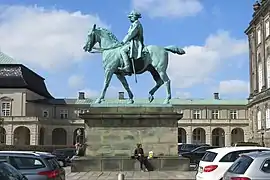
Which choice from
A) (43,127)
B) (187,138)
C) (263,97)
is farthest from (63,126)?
(263,97)

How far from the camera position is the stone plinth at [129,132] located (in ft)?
93.5

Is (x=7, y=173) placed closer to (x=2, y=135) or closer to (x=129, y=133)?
(x=129, y=133)

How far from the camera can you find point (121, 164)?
2795 cm

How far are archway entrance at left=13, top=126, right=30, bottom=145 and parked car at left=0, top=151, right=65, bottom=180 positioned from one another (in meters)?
88.6

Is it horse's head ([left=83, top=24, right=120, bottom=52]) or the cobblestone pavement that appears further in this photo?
horse's head ([left=83, top=24, right=120, bottom=52])

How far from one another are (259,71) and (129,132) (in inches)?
2605

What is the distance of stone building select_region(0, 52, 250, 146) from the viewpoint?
10181 centimetres

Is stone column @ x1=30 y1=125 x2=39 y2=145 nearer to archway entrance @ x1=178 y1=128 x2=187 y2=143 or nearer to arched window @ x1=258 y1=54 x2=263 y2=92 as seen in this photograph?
archway entrance @ x1=178 y1=128 x2=187 y2=143

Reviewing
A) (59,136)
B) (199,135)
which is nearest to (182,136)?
(199,135)

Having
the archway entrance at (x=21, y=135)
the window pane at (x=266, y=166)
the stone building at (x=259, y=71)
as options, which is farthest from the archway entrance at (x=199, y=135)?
the window pane at (x=266, y=166)

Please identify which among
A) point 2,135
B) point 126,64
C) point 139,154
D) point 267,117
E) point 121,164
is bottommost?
point 2,135

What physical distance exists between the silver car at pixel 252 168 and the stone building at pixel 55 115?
281 ft

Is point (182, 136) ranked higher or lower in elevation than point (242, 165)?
lower

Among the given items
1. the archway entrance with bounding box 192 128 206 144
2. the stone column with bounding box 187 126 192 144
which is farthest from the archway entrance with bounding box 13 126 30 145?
the archway entrance with bounding box 192 128 206 144
